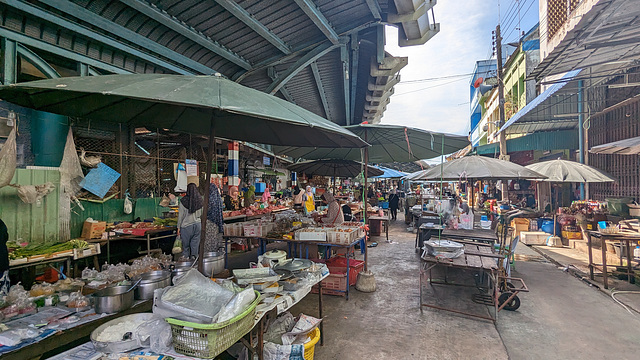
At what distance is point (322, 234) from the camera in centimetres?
553

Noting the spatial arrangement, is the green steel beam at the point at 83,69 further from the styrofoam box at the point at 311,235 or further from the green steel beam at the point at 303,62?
the styrofoam box at the point at 311,235

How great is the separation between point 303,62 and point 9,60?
17.6 feet

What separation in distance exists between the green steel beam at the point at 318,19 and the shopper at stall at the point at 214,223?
3960 mm

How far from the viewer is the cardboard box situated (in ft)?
18.6

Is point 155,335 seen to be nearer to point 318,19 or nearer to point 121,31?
point 121,31

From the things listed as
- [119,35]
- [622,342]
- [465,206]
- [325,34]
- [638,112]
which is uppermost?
[325,34]

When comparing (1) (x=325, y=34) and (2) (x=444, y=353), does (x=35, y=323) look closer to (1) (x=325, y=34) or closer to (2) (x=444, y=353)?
(2) (x=444, y=353)

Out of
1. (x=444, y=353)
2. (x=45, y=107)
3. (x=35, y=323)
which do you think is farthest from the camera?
(x=444, y=353)

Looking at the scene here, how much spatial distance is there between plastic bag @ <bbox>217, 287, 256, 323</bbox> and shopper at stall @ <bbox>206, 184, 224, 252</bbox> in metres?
3.97

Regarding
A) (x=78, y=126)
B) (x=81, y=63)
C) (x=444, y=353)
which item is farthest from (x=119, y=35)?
(x=444, y=353)

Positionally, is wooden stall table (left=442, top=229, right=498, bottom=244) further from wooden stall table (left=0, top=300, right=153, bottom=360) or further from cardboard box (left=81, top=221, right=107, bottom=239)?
cardboard box (left=81, top=221, right=107, bottom=239)

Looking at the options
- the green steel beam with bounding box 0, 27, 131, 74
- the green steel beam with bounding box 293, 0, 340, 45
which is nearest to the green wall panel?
the green steel beam with bounding box 0, 27, 131, 74

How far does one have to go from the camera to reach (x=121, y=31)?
511 cm

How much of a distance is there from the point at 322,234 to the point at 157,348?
146 inches
